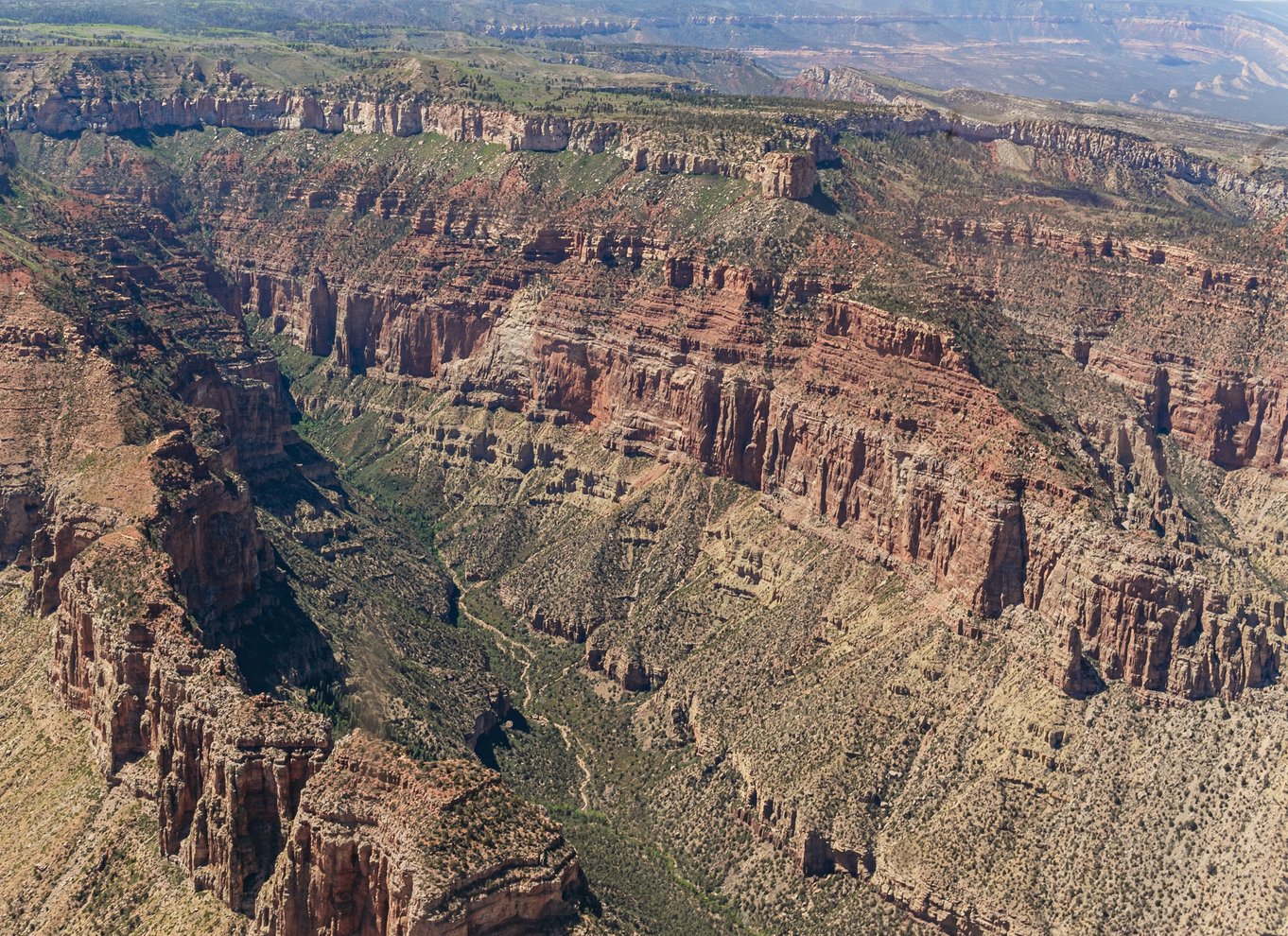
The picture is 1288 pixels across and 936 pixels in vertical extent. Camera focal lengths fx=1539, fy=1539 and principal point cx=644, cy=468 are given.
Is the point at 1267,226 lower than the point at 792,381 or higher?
higher

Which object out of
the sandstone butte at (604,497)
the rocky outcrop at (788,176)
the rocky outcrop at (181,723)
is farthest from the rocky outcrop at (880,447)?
the rocky outcrop at (181,723)

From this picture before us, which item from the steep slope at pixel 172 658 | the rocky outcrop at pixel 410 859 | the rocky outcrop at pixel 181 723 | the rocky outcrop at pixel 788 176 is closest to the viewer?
the rocky outcrop at pixel 410 859

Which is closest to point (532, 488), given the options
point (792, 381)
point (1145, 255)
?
point (792, 381)

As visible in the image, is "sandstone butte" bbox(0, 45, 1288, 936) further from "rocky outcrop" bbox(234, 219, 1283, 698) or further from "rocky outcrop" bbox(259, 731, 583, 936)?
"rocky outcrop" bbox(234, 219, 1283, 698)

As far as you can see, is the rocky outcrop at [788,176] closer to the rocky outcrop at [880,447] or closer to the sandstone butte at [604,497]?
the sandstone butte at [604,497]

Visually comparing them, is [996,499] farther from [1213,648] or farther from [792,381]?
[792,381]
